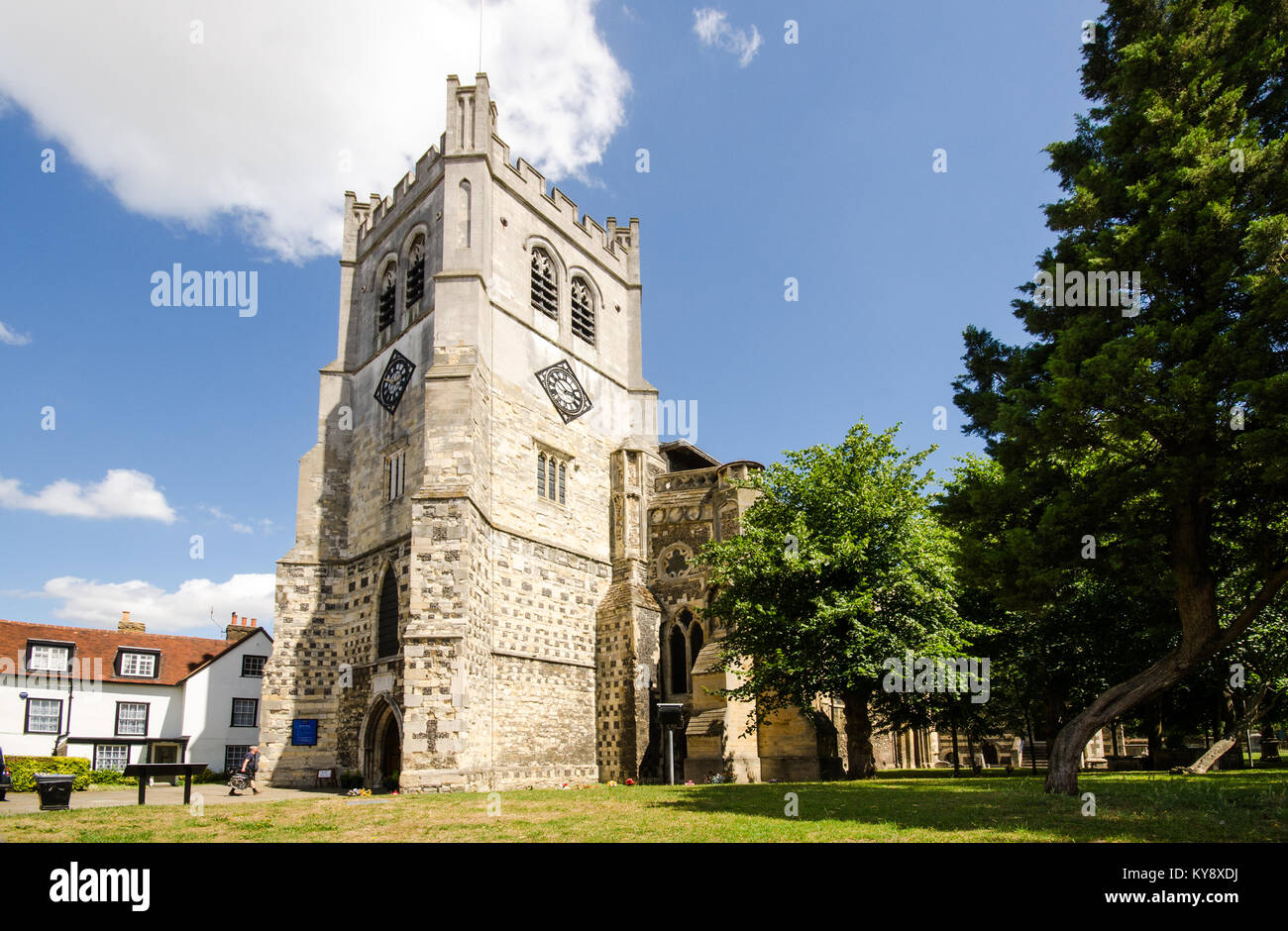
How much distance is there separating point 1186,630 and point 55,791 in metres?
20.4

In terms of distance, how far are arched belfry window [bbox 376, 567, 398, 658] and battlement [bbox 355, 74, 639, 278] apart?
1470 cm

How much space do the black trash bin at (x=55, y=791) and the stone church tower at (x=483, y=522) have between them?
6865mm

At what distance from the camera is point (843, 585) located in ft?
69.7

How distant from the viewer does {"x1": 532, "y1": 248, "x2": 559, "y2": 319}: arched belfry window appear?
1227 inches

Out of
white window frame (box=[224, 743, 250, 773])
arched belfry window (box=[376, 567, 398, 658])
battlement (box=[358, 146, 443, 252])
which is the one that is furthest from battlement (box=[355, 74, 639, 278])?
white window frame (box=[224, 743, 250, 773])

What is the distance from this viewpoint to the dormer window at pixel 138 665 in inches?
1419

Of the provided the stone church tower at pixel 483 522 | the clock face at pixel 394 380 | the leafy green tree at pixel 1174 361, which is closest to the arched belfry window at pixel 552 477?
the stone church tower at pixel 483 522

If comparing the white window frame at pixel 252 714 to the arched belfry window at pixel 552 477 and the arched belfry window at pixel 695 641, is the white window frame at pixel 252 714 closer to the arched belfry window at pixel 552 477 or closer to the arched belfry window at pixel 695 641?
the arched belfry window at pixel 552 477

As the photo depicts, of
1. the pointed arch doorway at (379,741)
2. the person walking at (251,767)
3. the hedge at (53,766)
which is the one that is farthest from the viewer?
the hedge at (53,766)

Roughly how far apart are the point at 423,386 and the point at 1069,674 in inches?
862

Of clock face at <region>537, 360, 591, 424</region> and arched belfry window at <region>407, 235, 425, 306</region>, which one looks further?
clock face at <region>537, 360, 591, 424</region>

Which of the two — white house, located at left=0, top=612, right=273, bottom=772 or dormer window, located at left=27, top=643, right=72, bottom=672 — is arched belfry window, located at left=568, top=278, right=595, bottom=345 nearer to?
white house, located at left=0, top=612, right=273, bottom=772

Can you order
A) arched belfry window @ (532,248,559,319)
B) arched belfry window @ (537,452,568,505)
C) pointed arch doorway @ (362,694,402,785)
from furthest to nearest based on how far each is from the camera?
arched belfry window @ (532,248,559,319)
arched belfry window @ (537,452,568,505)
pointed arch doorway @ (362,694,402,785)
